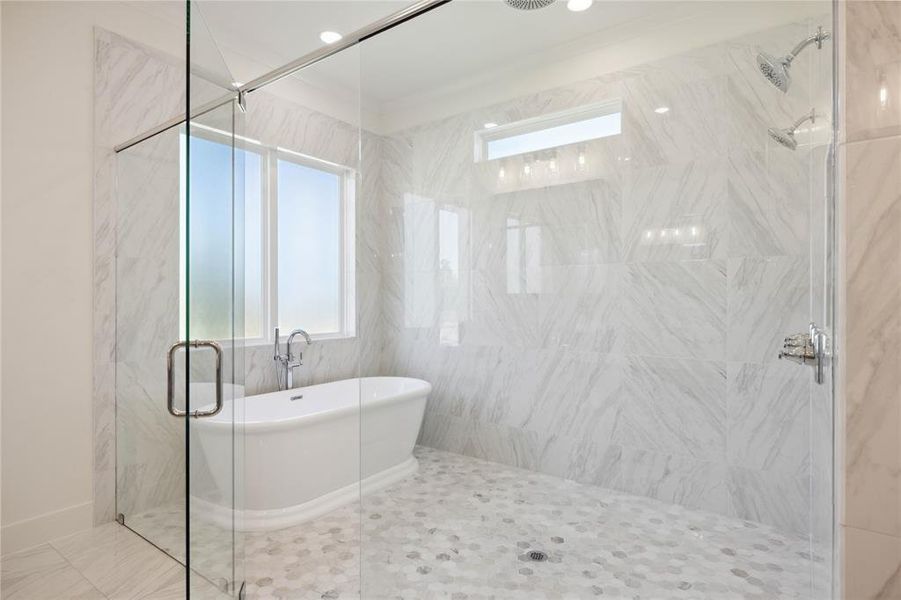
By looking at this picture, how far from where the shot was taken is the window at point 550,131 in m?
2.86

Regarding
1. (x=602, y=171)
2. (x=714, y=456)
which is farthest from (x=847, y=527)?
(x=602, y=171)

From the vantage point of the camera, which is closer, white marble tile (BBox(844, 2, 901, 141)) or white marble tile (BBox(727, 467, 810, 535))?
white marble tile (BBox(844, 2, 901, 141))

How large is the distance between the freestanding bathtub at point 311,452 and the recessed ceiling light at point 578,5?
8.27 feet

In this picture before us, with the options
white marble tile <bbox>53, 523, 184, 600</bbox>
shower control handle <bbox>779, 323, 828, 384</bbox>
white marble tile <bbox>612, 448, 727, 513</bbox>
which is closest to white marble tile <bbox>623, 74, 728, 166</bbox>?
shower control handle <bbox>779, 323, 828, 384</bbox>

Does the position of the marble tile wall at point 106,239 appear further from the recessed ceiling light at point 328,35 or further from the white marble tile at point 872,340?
the white marble tile at point 872,340

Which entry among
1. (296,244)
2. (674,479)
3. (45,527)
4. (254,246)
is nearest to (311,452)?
(45,527)

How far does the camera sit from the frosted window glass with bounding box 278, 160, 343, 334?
11.6ft

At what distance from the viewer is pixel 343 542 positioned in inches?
88.3

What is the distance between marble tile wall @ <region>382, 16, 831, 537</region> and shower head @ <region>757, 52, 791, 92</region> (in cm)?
9

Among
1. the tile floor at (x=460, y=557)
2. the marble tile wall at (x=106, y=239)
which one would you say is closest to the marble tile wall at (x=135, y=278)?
the marble tile wall at (x=106, y=239)

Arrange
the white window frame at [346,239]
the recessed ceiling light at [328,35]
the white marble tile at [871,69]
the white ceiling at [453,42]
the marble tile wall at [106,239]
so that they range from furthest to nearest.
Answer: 1. the white window frame at [346,239]
2. the recessed ceiling light at [328,35]
3. the white ceiling at [453,42]
4. the marble tile wall at [106,239]
5. the white marble tile at [871,69]

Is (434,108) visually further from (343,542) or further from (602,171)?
(343,542)

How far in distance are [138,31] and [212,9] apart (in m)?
0.42

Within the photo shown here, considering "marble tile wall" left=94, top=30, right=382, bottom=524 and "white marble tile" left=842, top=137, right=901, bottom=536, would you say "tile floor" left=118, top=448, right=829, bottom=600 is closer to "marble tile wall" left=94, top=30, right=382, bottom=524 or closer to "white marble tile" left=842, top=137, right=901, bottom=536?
"marble tile wall" left=94, top=30, right=382, bottom=524
